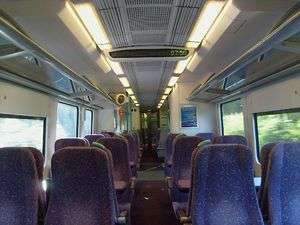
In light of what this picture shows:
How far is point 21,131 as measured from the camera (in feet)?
15.0

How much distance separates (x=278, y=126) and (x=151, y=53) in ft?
7.27

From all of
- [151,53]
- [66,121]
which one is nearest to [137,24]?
[151,53]

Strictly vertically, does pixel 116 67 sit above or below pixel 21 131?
above

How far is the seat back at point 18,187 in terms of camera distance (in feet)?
6.80

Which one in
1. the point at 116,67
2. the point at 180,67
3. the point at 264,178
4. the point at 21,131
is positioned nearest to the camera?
the point at 264,178

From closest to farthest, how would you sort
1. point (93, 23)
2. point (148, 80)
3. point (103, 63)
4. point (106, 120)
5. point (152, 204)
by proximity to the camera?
point (93, 23)
point (103, 63)
point (152, 204)
point (148, 80)
point (106, 120)

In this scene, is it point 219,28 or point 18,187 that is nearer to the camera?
point 18,187

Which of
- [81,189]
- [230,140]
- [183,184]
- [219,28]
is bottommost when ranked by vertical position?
[183,184]

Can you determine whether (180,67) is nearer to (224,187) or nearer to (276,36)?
(276,36)

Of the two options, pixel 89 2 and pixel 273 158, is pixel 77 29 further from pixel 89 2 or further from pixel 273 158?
pixel 273 158

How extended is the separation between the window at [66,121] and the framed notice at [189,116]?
2844 mm

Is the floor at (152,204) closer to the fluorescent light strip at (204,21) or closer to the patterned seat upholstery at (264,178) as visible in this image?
the patterned seat upholstery at (264,178)

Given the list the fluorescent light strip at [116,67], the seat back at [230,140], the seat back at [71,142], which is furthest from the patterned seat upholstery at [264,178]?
the fluorescent light strip at [116,67]

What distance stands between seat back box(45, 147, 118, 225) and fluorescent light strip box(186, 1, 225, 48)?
70.3 inches
